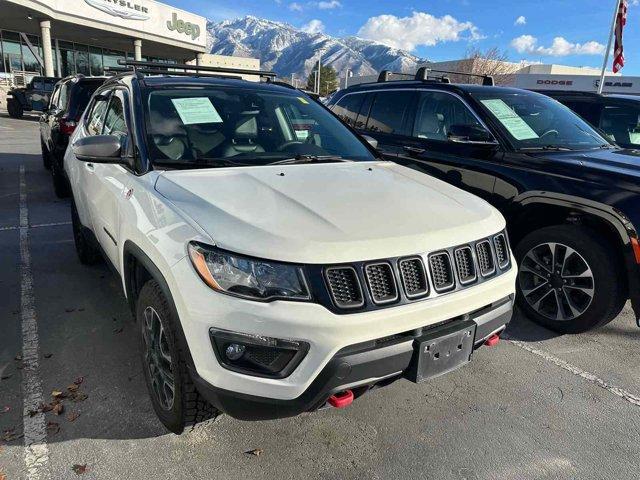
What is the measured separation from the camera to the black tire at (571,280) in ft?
11.0

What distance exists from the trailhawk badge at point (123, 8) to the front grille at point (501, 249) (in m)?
29.2

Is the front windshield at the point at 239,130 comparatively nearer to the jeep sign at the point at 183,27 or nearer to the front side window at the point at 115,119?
the front side window at the point at 115,119

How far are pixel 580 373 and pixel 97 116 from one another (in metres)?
4.17

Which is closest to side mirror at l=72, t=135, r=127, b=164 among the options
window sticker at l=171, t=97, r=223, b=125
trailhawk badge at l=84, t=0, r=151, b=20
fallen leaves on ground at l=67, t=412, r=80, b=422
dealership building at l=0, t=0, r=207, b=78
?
window sticker at l=171, t=97, r=223, b=125

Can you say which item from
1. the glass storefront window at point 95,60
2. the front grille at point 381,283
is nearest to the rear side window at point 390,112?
the front grille at point 381,283

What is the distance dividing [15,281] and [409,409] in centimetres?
357

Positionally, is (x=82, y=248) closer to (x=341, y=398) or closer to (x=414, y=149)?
(x=414, y=149)

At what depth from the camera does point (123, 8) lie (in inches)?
1073

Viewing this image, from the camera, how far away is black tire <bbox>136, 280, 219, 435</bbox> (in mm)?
2105

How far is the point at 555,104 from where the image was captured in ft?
16.0

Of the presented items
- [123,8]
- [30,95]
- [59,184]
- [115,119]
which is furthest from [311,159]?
[123,8]

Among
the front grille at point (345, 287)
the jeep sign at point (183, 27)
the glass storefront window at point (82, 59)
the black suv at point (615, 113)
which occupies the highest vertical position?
the jeep sign at point (183, 27)

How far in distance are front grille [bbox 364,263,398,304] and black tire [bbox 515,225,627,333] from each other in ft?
6.93

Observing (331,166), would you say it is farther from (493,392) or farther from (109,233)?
(493,392)
